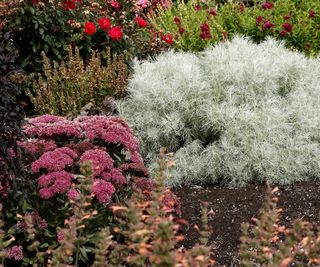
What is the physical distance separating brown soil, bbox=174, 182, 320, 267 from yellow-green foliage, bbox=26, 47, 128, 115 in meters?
1.29

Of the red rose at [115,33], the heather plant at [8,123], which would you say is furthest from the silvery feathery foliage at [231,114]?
the heather plant at [8,123]

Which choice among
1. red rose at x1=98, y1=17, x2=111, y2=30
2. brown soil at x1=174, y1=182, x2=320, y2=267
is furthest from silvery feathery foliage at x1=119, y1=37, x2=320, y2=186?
red rose at x1=98, y1=17, x2=111, y2=30

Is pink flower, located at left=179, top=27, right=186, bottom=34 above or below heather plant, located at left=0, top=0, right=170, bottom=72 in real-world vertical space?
above

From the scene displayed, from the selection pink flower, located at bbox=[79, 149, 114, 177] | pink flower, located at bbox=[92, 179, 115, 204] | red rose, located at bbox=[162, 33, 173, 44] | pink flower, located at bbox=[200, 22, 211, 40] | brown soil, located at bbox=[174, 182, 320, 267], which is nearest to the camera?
pink flower, located at bbox=[92, 179, 115, 204]

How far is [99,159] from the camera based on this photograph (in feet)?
12.5

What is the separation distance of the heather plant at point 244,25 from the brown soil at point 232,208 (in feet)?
7.70

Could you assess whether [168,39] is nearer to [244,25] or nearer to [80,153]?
[244,25]

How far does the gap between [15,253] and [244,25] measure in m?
4.68

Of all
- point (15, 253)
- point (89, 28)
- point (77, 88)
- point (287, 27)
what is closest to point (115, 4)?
point (89, 28)

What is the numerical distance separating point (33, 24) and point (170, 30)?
1783mm

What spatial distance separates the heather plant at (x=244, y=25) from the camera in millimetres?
7207

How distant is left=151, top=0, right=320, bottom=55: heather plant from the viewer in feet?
23.6

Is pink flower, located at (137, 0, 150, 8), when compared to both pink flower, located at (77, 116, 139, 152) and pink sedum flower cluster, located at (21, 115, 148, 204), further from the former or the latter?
pink flower, located at (77, 116, 139, 152)

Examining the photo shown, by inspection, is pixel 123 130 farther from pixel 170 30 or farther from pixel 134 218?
pixel 170 30
